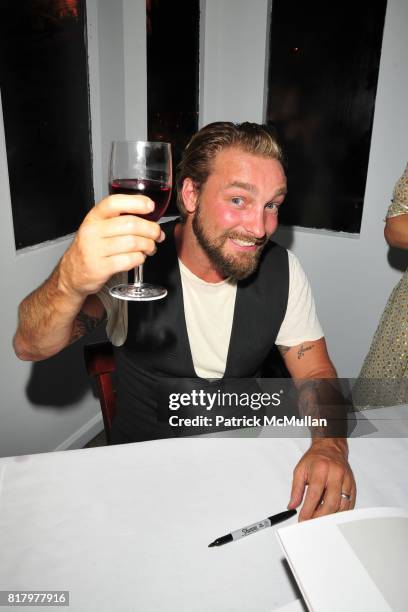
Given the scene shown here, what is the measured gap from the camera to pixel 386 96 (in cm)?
265

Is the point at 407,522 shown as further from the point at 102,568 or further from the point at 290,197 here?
the point at 290,197

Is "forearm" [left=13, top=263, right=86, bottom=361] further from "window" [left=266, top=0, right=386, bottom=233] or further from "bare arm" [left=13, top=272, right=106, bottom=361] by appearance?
"window" [left=266, top=0, right=386, bottom=233]

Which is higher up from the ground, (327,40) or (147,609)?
→ (327,40)

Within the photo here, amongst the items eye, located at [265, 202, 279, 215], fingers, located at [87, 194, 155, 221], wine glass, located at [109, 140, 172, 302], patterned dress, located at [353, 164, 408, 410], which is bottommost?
patterned dress, located at [353, 164, 408, 410]

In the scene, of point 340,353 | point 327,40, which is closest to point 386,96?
point 327,40

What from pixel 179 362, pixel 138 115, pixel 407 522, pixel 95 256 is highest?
pixel 138 115

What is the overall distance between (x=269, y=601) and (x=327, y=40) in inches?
112

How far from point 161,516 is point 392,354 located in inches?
43.7

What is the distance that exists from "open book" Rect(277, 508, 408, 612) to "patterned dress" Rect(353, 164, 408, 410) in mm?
937

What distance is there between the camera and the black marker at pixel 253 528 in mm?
819

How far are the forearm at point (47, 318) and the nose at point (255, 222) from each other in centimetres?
64

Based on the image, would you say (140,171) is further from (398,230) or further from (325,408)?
(398,230)

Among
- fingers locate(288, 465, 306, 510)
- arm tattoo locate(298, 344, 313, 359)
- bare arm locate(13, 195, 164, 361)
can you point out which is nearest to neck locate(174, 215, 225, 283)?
arm tattoo locate(298, 344, 313, 359)

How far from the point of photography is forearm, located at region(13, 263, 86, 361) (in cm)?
98
